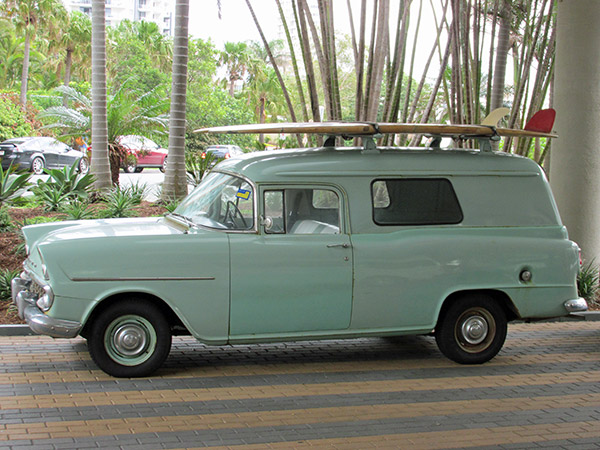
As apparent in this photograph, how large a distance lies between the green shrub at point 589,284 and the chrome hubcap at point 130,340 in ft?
20.6

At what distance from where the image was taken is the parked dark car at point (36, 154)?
28.4 m

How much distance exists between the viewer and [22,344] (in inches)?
299

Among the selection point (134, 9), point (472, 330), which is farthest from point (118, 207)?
point (134, 9)

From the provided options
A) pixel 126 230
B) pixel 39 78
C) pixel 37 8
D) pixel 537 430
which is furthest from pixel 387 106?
pixel 39 78

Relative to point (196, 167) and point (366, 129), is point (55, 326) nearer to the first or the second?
point (366, 129)

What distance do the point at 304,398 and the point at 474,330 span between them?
2.04 metres

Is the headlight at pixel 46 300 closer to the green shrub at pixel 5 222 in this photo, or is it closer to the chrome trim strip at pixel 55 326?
the chrome trim strip at pixel 55 326

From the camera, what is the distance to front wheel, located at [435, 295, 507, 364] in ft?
23.6

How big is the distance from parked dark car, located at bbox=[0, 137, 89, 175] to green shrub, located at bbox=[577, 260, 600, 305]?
21.4m

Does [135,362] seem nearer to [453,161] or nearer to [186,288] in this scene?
[186,288]

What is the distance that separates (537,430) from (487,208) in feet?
8.09

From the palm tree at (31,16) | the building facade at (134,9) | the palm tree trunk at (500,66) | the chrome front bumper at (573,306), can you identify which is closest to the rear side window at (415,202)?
the chrome front bumper at (573,306)

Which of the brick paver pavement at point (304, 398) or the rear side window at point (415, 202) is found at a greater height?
the rear side window at point (415, 202)

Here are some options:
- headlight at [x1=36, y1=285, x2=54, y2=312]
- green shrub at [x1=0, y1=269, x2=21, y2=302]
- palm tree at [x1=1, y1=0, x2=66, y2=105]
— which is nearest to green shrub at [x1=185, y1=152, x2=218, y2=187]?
green shrub at [x1=0, y1=269, x2=21, y2=302]
